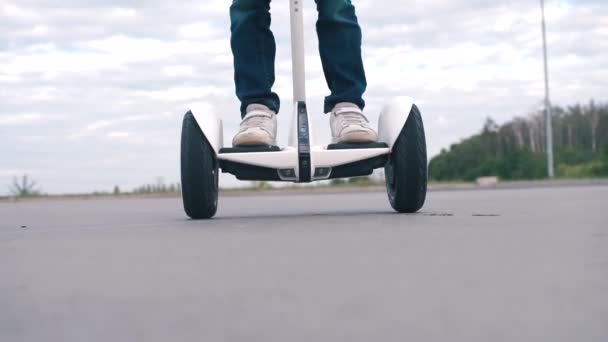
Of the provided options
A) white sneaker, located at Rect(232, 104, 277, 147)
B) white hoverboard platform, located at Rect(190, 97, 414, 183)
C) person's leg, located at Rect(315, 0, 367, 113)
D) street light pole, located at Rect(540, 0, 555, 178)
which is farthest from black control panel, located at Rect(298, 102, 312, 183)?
street light pole, located at Rect(540, 0, 555, 178)

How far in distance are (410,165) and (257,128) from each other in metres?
0.70

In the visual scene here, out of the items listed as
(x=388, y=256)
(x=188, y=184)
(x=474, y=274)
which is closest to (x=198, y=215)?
(x=188, y=184)

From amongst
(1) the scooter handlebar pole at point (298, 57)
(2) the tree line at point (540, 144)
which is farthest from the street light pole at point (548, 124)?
(1) the scooter handlebar pole at point (298, 57)

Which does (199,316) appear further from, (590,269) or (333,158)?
(333,158)

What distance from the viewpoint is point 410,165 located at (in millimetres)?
3805

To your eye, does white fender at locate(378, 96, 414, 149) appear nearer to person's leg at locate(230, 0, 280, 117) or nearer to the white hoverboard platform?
the white hoverboard platform

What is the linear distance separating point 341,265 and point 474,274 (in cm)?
31

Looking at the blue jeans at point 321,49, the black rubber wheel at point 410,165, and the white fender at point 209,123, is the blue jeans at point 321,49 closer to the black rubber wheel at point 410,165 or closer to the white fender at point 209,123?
the white fender at point 209,123

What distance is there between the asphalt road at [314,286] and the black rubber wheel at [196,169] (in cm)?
85

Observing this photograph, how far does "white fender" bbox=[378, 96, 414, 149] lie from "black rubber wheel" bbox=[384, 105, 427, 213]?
2 cm

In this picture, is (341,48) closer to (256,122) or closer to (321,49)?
(321,49)

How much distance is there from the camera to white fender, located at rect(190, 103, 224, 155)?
384cm

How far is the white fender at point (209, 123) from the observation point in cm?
384

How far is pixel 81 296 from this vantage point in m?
1.68
